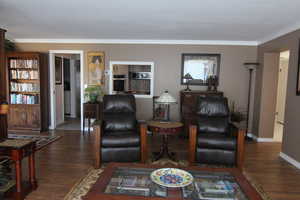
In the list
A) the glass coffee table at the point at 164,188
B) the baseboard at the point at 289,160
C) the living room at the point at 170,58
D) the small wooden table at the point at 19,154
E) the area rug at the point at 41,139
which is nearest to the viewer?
the glass coffee table at the point at 164,188

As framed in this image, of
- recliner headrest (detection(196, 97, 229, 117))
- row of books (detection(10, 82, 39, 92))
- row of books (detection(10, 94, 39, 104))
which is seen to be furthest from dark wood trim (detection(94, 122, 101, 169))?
row of books (detection(10, 82, 39, 92))

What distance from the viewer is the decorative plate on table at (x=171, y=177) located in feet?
5.71

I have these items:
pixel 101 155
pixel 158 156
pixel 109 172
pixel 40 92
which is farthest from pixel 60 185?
pixel 40 92

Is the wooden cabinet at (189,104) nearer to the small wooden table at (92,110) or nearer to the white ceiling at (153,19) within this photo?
the white ceiling at (153,19)

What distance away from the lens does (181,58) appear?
16.0ft

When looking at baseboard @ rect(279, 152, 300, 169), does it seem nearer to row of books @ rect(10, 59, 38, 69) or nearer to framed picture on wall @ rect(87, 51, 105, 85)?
framed picture on wall @ rect(87, 51, 105, 85)

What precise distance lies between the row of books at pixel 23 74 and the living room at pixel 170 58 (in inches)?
6.1

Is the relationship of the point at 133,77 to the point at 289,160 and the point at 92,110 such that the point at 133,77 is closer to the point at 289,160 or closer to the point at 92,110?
the point at 92,110

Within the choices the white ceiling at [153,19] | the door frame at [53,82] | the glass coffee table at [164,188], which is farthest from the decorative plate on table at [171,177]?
the door frame at [53,82]

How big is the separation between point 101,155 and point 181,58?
301 centimetres

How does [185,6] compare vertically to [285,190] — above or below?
above

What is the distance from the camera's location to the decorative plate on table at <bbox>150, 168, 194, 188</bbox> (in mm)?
1741

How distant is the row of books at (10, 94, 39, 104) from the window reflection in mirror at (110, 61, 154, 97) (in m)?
1.84

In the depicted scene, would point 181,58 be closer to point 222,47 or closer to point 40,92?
point 222,47
